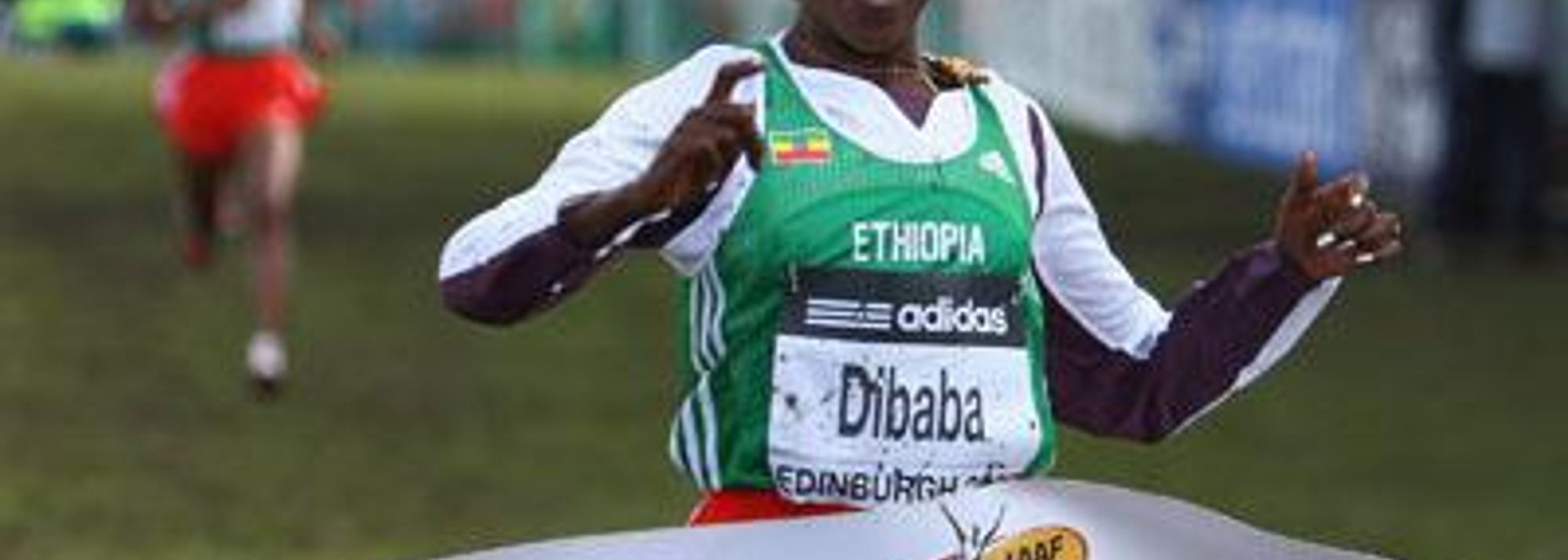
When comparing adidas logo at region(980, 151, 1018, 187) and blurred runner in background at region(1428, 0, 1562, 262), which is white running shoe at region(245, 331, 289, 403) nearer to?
blurred runner in background at region(1428, 0, 1562, 262)

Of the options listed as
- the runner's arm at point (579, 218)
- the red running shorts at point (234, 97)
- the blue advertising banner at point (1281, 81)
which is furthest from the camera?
the blue advertising banner at point (1281, 81)

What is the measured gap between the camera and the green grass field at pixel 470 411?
38.5 ft

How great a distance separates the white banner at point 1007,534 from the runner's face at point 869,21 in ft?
1.68

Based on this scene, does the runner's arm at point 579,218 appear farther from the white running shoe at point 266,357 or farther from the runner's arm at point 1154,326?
the white running shoe at point 266,357

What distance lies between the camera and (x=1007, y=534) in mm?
4504

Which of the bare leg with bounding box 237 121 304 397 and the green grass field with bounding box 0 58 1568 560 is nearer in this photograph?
the green grass field with bounding box 0 58 1568 560

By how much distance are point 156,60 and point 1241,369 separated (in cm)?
4217

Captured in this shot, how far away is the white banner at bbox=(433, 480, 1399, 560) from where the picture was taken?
4.39 m

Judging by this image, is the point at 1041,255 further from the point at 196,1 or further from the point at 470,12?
the point at 470,12

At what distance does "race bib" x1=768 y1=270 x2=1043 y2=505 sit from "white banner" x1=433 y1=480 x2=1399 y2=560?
7.2 inches

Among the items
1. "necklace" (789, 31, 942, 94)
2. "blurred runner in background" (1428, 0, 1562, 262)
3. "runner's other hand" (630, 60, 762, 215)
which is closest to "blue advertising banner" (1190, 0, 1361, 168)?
"blurred runner in background" (1428, 0, 1562, 262)

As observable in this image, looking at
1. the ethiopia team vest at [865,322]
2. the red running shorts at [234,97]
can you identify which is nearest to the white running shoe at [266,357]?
the red running shorts at [234,97]

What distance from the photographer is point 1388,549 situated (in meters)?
11.3

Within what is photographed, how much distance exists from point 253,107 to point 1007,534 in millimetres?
10530
